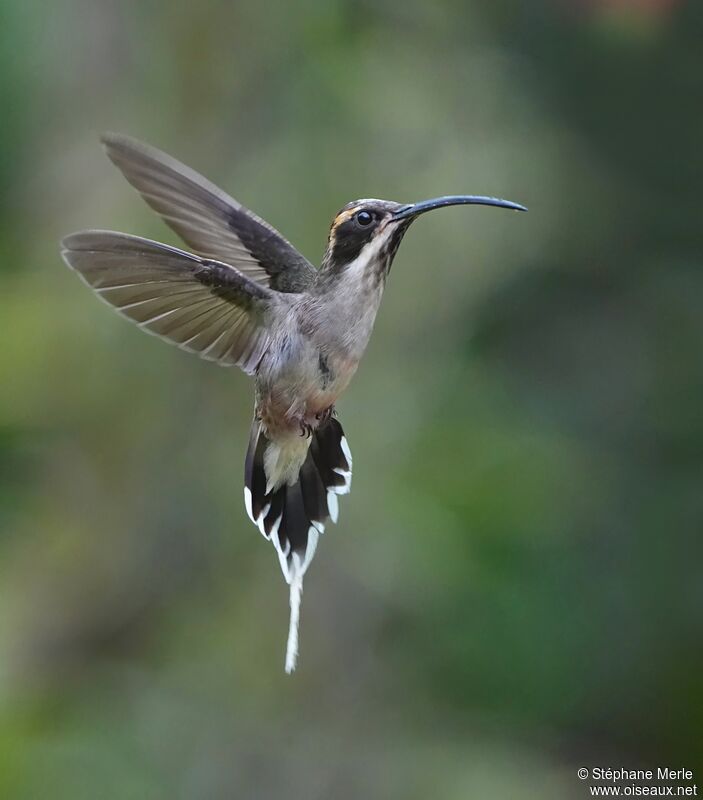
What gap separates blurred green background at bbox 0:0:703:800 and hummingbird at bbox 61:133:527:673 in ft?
4.08

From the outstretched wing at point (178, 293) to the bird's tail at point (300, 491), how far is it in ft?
0.44

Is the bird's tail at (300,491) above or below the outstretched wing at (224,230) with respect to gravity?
below

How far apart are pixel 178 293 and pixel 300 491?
306 millimetres

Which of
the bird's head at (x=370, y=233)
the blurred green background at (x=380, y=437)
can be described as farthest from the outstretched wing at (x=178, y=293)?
the blurred green background at (x=380, y=437)

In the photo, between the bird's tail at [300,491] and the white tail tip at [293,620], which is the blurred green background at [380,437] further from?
the white tail tip at [293,620]

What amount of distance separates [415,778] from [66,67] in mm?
2226

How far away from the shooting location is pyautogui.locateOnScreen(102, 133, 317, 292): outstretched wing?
131 centimetres

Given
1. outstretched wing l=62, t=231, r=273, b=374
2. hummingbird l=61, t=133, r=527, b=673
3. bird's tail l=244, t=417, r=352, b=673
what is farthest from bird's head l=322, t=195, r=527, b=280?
bird's tail l=244, t=417, r=352, b=673

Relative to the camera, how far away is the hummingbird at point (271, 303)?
1146 millimetres

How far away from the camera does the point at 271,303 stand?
1.28 m

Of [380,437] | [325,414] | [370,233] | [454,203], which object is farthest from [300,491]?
[380,437]

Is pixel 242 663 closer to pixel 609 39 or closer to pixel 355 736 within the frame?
pixel 355 736

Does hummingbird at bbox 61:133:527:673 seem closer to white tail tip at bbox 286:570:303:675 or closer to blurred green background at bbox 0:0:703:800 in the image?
white tail tip at bbox 286:570:303:675

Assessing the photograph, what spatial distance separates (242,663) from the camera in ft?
9.53
